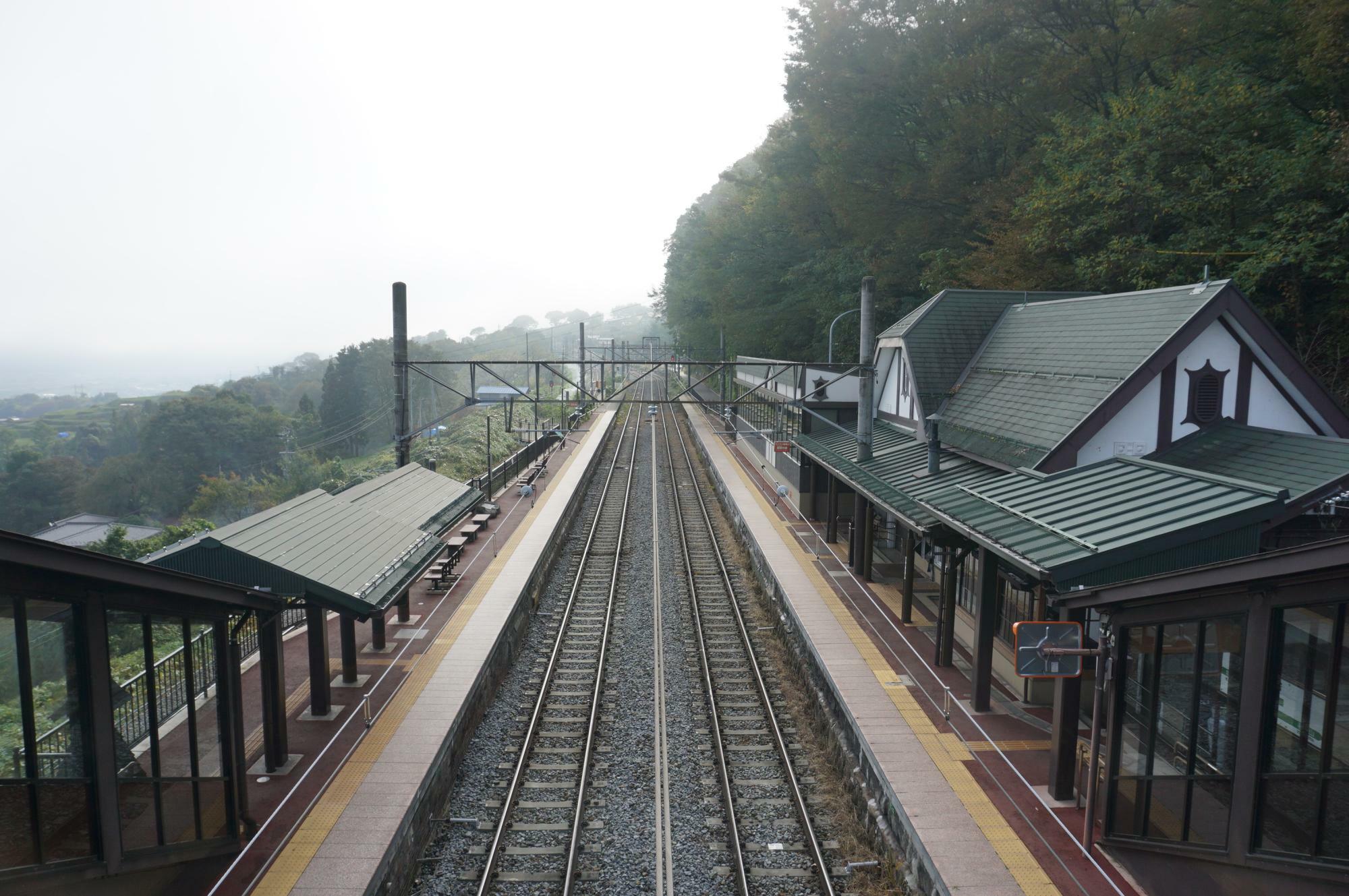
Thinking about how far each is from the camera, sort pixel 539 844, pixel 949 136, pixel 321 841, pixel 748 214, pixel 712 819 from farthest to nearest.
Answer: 1. pixel 748 214
2. pixel 949 136
3. pixel 712 819
4. pixel 539 844
5. pixel 321 841

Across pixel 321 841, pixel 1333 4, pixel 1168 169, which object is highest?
pixel 1333 4

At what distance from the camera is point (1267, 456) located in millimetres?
9883

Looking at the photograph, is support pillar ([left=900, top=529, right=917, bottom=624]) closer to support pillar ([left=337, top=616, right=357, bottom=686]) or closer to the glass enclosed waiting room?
support pillar ([left=337, top=616, right=357, bottom=686])

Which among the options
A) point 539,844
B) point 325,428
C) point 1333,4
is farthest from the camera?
point 325,428

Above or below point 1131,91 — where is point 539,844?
below

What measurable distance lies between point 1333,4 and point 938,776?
1586 cm

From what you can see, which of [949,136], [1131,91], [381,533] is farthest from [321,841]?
[949,136]

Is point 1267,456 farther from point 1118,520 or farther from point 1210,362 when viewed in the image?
point 1118,520

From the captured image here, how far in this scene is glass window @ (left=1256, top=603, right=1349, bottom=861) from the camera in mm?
4949

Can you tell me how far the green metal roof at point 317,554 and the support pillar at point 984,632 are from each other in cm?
754

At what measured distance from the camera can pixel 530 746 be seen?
35.2 feet

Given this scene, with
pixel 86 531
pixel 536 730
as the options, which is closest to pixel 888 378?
pixel 536 730

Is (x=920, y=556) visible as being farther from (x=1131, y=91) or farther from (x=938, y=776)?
(x=1131, y=91)

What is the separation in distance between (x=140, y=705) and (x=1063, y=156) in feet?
70.1
